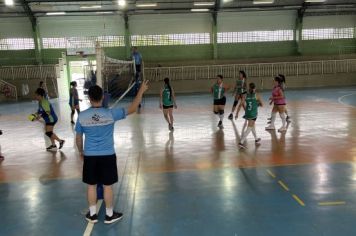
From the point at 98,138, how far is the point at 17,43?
91.4 ft

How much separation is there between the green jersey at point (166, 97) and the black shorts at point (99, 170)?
7423 millimetres

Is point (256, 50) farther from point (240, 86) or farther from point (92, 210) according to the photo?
point (92, 210)

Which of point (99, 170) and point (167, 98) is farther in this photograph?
point (167, 98)

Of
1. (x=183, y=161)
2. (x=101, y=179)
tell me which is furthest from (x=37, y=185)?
(x=183, y=161)

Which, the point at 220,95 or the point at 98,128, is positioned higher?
the point at 220,95

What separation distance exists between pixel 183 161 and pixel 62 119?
964cm

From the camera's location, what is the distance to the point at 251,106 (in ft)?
32.8

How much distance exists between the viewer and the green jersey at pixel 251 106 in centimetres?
998

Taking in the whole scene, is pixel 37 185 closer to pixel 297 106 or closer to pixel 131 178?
pixel 131 178

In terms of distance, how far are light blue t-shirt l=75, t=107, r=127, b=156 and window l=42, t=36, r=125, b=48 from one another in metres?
25.5

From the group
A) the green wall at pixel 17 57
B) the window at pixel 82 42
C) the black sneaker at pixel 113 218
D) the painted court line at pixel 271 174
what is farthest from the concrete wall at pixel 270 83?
the black sneaker at pixel 113 218

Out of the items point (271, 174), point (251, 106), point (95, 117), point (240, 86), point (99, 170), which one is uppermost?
point (240, 86)

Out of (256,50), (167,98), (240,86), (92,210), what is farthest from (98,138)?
(256,50)

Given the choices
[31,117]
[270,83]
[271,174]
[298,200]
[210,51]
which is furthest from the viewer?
[210,51]
